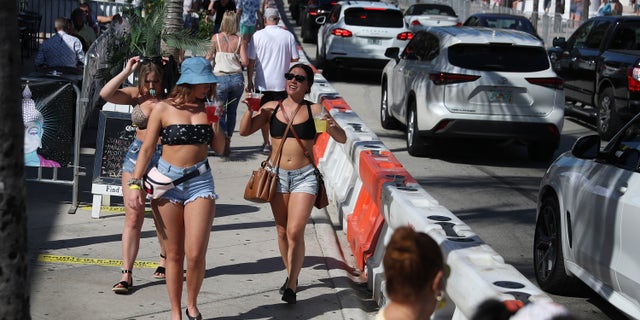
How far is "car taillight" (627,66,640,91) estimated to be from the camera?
1591cm

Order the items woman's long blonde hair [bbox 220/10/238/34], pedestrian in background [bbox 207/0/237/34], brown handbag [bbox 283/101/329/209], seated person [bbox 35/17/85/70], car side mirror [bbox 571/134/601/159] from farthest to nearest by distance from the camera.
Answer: pedestrian in background [bbox 207/0/237/34] → seated person [bbox 35/17/85/70] → woman's long blonde hair [bbox 220/10/238/34] → car side mirror [bbox 571/134/601/159] → brown handbag [bbox 283/101/329/209]

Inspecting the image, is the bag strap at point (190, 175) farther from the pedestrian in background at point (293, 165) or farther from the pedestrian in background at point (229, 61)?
the pedestrian in background at point (229, 61)

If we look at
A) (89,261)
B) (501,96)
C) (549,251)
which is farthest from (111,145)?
(501,96)

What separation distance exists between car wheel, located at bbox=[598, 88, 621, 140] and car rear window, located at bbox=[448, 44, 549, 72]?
3.26 meters

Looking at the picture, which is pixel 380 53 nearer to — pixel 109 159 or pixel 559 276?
pixel 109 159

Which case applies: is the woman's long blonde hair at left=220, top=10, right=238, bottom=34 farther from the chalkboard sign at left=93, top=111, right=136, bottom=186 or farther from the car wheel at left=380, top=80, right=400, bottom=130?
the car wheel at left=380, top=80, right=400, bottom=130

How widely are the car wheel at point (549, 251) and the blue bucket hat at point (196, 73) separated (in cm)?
293

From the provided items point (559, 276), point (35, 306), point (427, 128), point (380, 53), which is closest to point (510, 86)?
point (427, 128)

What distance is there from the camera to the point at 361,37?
→ 2322 centimetres

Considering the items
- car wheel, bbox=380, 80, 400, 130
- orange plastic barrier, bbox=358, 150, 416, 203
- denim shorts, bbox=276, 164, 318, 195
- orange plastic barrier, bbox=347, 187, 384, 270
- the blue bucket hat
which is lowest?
car wheel, bbox=380, 80, 400, 130

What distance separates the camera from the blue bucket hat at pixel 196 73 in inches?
267

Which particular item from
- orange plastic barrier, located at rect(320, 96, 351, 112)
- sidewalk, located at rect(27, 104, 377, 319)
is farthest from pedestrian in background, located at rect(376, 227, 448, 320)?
orange plastic barrier, located at rect(320, 96, 351, 112)

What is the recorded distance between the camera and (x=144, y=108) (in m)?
7.79

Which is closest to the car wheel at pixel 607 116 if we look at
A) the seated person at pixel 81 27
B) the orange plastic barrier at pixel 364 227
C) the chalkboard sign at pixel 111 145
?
the orange plastic barrier at pixel 364 227
